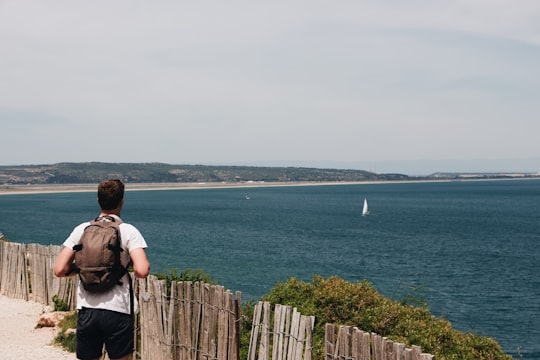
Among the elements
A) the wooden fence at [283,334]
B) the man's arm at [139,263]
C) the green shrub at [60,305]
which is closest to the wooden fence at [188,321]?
the wooden fence at [283,334]

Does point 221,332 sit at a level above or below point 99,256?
below

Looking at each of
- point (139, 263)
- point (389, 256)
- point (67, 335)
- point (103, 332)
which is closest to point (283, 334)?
point (103, 332)

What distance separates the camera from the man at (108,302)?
17.4ft

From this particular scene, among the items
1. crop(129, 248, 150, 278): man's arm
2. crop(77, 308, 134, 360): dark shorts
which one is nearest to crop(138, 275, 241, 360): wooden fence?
crop(77, 308, 134, 360): dark shorts

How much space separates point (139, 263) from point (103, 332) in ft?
2.61

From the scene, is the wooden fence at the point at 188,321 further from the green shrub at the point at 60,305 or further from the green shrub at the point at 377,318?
the green shrub at the point at 60,305

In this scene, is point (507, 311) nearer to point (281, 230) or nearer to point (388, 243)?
point (388, 243)

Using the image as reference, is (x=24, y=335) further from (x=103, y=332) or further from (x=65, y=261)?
(x=65, y=261)

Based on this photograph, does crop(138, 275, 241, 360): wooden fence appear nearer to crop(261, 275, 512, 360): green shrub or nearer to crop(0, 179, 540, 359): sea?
crop(261, 275, 512, 360): green shrub

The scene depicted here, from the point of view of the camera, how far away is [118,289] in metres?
5.38

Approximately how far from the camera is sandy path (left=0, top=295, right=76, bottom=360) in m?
11.0

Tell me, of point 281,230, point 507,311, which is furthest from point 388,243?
Result: point 507,311

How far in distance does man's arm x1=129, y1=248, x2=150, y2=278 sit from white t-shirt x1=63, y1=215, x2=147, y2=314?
4cm

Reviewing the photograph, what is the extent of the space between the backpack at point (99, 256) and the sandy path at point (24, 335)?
6.31 m
